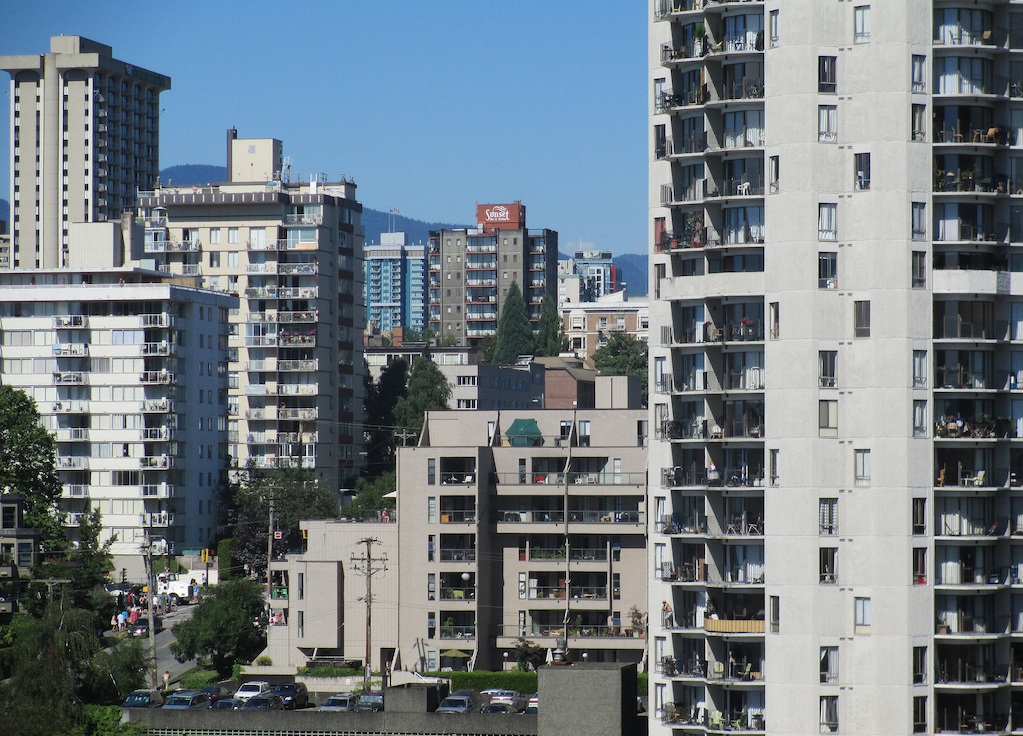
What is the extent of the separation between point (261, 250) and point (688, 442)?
119 meters

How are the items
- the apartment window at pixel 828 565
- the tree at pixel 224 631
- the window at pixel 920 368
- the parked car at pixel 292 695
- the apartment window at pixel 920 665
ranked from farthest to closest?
the tree at pixel 224 631, the parked car at pixel 292 695, the window at pixel 920 368, the apartment window at pixel 828 565, the apartment window at pixel 920 665

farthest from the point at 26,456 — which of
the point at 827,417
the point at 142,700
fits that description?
the point at 827,417

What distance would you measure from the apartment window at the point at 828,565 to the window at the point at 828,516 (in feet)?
2.76

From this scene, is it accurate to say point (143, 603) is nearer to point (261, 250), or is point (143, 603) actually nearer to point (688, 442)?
point (261, 250)

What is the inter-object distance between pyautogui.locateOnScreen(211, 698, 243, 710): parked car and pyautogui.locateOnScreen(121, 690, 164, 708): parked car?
12.9 feet

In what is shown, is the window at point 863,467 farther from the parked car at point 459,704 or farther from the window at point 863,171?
the parked car at point 459,704

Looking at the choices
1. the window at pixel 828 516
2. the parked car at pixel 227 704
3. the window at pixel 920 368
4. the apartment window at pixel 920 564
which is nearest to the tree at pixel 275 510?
the parked car at pixel 227 704

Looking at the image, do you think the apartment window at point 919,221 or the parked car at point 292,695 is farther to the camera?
the parked car at point 292,695

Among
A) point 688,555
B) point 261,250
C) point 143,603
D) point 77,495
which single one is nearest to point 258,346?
point 261,250

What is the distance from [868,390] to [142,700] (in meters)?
53.2

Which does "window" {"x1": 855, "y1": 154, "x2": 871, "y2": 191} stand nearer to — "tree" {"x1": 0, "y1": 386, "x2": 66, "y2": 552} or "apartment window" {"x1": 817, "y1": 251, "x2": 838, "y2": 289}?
"apartment window" {"x1": 817, "y1": 251, "x2": 838, "y2": 289}

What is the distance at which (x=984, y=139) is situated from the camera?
79.8 m

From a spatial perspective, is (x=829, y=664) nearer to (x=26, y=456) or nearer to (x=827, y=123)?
(x=827, y=123)

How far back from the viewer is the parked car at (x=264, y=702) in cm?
10425
